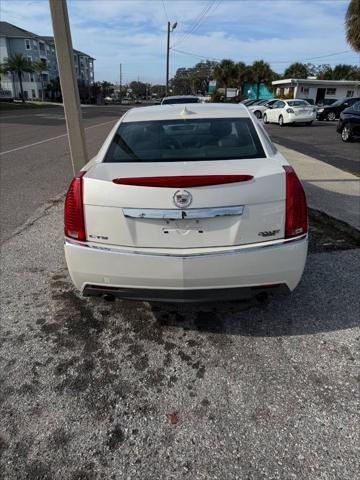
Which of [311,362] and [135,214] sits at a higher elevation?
[135,214]

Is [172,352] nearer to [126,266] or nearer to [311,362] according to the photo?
[126,266]

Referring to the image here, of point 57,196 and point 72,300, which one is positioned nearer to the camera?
point 72,300

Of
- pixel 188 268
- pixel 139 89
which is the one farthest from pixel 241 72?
pixel 139 89

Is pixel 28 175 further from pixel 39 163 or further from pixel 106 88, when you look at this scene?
pixel 106 88

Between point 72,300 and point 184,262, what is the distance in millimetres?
1451

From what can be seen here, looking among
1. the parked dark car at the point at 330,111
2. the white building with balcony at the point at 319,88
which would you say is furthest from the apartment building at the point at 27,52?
the parked dark car at the point at 330,111

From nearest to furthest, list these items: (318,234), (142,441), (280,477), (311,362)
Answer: (280,477) < (142,441) < (311,362) < (318,234)

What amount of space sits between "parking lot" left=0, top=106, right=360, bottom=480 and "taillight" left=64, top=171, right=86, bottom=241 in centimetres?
86

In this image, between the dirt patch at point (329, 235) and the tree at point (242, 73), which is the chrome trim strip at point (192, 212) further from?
the tree at point (242, 73)

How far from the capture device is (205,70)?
117 meters

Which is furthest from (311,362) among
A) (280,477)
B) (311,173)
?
(311,173)

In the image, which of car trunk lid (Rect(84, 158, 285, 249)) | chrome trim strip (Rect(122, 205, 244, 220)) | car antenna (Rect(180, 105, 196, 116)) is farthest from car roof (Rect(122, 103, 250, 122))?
chrome trim strip (Rect(122, 205, 244, 220))

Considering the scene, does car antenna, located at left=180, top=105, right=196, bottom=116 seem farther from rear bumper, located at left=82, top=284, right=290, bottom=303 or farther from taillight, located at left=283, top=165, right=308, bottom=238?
rear bumper, located at left=82, top=284, right=290, bottom=303

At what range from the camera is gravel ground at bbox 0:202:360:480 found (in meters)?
1.98
